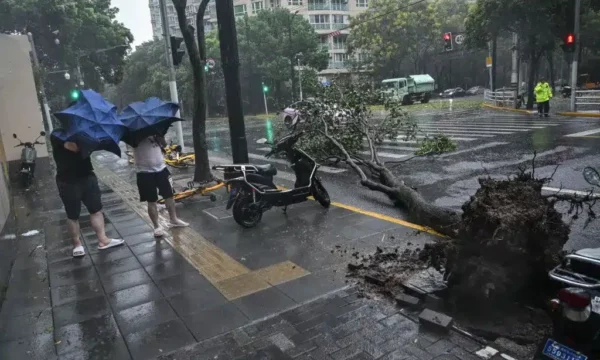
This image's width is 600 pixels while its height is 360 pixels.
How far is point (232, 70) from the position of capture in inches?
309

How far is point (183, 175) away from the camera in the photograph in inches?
462

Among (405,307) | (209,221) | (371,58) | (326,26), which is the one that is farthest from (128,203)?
(326,26)

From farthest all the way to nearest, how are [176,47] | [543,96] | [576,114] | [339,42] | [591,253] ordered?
[339,42], [543,96], [576,114], [176,47], [591,253]

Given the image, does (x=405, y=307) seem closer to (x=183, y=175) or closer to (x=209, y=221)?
(x=209, y=221)

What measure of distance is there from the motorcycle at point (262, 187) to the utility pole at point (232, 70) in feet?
3.61

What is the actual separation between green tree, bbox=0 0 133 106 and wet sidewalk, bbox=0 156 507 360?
960 inches

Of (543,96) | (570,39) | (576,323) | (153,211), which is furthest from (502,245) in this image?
(543,96)

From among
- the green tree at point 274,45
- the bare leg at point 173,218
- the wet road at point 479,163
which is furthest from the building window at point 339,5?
the bare leg at point 173,218

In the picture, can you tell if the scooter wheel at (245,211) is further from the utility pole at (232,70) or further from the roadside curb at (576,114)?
the roadside curb at (576,114)

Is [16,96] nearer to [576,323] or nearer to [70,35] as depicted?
[576,323]

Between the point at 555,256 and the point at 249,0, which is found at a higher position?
the point at 249,0

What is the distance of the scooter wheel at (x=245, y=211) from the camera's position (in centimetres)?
643

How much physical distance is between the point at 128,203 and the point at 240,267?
4.66m

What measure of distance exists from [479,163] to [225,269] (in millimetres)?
7203
